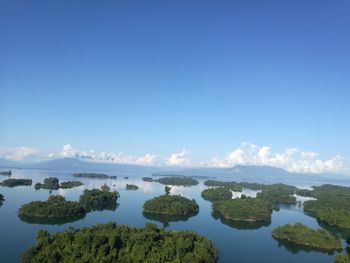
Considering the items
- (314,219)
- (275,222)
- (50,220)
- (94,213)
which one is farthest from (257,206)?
(50,220)

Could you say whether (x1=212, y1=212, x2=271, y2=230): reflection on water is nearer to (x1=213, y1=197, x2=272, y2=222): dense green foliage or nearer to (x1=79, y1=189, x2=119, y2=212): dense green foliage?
(x1=213, y1=197, x2=272, y2=222): dense green foliage

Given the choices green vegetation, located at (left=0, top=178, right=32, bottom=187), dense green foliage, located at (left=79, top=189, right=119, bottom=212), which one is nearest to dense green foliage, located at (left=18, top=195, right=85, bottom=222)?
dense green foliage, located at (left=79, top=189, right=119, bottom=212)

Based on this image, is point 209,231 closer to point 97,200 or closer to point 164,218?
point 164,218

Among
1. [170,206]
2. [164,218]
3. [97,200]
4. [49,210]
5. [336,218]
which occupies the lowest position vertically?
[164,218]

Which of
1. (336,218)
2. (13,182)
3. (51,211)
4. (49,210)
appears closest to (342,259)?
(336,218)

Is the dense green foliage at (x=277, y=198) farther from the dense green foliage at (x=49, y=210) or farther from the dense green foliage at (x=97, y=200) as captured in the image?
the dense green foliage at (x=49, y=210)

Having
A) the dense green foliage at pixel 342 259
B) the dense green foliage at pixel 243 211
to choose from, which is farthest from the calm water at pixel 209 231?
the dense green foliage at pixel 342 259

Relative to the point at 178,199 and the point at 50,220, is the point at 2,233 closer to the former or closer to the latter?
the point at 50,220
